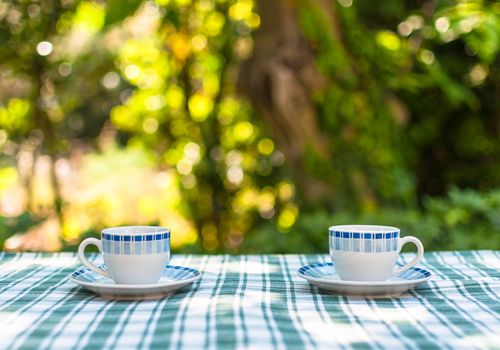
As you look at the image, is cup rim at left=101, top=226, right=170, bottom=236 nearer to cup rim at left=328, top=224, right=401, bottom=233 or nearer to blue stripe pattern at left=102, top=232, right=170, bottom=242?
blue stripe pattern at left=102, top=232, right=170, bottom=242

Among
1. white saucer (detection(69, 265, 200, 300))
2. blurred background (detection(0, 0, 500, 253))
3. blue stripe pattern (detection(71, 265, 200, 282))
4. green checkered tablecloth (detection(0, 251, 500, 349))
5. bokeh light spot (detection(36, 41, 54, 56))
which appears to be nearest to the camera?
green checkered tablecloth (detection(0, 251, 500, 349))

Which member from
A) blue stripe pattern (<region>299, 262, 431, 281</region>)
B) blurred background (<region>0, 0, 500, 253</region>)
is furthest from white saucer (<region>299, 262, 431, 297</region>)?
blurred background (<region>0, 0, 500, 253</region>)

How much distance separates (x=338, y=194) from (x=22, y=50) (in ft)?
6.16

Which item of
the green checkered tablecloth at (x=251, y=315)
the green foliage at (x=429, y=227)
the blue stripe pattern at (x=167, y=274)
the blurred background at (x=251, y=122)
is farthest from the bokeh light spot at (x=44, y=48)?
the blue stripe pattern at (x=167, y=274)

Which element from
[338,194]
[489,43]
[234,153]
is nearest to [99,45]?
[234,153]

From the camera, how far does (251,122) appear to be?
4219 mm

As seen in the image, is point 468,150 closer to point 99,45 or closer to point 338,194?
point 338,194

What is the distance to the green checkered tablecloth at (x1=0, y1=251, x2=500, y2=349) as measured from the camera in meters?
0.83

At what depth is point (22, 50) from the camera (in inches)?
155

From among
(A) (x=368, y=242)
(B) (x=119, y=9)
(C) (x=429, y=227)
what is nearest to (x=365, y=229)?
(A) (x=368, y=242)

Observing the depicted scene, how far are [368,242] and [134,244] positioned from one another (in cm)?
33

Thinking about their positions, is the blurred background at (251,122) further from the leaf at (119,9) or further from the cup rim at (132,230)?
the cup rim at (132,230)

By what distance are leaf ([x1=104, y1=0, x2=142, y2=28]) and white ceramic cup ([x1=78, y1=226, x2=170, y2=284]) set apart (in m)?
1.36

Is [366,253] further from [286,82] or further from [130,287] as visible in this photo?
[286,82]
